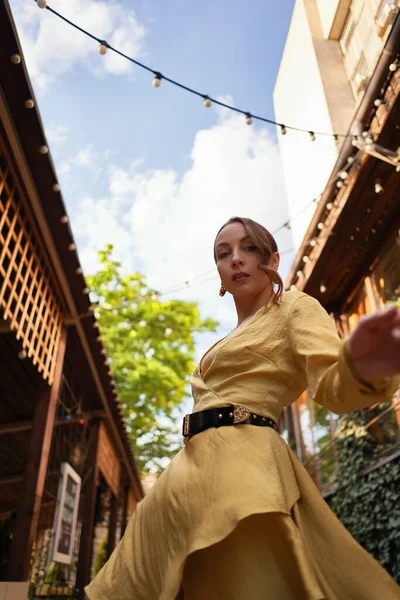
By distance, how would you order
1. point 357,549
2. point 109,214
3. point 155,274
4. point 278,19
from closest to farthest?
point 357,549
point 278,19
point 109,214
point 155,274

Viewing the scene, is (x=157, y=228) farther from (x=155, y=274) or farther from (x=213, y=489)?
(x=213, y=489)

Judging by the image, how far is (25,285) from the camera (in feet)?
15.0

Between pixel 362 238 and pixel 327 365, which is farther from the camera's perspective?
pixel 362 238

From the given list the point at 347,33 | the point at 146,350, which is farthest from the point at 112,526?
the point at 347,33

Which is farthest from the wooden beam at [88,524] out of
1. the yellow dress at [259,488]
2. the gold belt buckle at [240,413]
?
the gold belt buckle at [240,413]

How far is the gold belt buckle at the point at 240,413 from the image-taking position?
3.78 feet

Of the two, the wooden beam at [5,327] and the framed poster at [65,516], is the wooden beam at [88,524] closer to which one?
the framed poster at [65,516]

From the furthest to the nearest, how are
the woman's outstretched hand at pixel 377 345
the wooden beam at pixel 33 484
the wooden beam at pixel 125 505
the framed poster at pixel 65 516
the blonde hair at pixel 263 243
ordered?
the wooden beam at pixel 125 505 → the framed poster at pixel 65 516 → the wooden beam at pixel 33 484 → the blonde hair at pixel 263 243 → the woman's outstretched hand at pixel 377 345

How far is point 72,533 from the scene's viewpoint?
6.24 metres

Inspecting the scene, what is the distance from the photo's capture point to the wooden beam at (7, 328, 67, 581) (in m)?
4.48

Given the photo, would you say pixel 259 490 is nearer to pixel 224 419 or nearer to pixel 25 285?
pixel 224 419

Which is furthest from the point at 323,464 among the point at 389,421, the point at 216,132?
the point at 216,132

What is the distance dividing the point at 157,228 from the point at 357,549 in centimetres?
1059

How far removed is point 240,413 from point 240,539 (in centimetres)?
27
